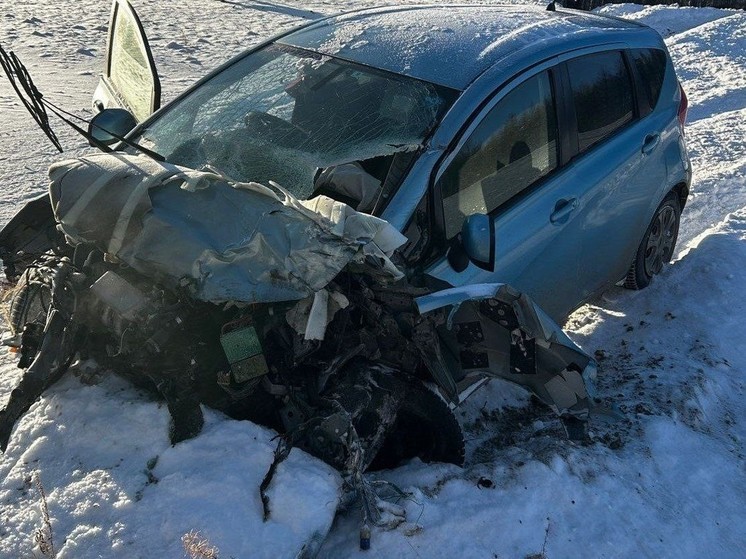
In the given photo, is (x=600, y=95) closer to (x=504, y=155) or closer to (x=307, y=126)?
(x=504, y=155)

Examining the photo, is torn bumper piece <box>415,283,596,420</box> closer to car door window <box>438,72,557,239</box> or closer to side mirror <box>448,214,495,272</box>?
side mirror <box>448,214,495,272</box>

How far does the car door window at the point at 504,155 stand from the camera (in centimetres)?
334

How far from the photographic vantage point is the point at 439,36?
12.6 feet

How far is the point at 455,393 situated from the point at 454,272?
22.0 inches

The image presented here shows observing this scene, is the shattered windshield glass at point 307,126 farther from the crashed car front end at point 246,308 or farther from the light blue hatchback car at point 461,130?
the crashed car front end at point 246,308

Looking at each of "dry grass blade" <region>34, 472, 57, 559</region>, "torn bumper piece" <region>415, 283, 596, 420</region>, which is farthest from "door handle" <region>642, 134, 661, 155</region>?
"dry grass blade" <region>34, 472, 57, 559</region>

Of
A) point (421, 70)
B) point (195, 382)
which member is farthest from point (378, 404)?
point (421, 70)

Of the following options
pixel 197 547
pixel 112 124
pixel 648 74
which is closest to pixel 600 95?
pixel 648 74

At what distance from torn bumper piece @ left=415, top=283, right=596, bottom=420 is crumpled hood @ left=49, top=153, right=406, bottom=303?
1.55ft

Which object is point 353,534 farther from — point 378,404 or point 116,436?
point 116,436

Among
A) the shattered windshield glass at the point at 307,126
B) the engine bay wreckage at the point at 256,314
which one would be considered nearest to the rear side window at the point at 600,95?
the shattered windshield glass at the point at 307,126

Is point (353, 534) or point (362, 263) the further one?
point (362, 263)

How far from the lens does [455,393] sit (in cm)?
301

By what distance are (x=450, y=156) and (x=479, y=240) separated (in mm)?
456
